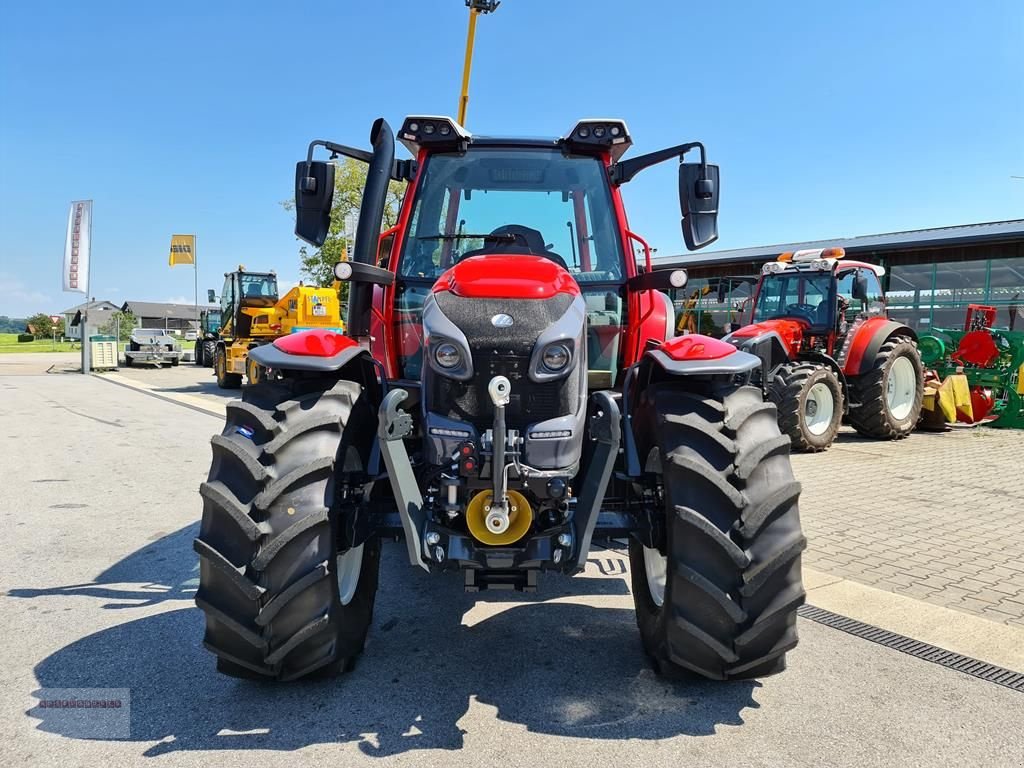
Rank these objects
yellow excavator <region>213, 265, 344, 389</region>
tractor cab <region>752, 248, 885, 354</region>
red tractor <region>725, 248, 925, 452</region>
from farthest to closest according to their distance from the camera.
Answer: yellow excavator <region>213, 265, 344, 389</region>
tractor cab <region>752, 248, 885, 354</region>
red tractor <region>725, 248, 925, 452</region>

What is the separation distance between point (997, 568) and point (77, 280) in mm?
27341

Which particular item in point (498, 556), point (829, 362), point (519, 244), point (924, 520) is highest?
point (519, 244)

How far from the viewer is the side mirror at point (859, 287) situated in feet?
33.2

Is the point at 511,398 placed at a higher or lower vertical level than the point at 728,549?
higher

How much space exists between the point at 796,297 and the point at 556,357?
8.94 metres

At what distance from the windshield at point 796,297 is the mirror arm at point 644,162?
7.34 metres

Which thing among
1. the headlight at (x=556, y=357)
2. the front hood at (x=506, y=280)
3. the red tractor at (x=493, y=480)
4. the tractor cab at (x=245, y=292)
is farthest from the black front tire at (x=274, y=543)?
the tractor cab at (x=245, y=292)

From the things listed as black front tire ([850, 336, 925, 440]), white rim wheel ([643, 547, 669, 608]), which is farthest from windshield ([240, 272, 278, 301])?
white rim wheel ([643, 547, 669, 608])

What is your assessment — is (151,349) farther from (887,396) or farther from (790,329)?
(887,396)

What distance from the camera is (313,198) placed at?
130 inches

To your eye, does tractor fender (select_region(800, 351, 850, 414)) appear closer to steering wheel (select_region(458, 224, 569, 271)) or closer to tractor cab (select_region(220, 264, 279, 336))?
steering wheel (select_region(458, 224, 569, 271))

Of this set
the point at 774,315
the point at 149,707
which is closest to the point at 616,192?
the point at 149,707

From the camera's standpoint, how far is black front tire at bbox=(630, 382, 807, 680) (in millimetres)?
2551

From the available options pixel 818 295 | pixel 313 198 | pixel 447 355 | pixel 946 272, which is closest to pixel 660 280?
pixel 447 355
